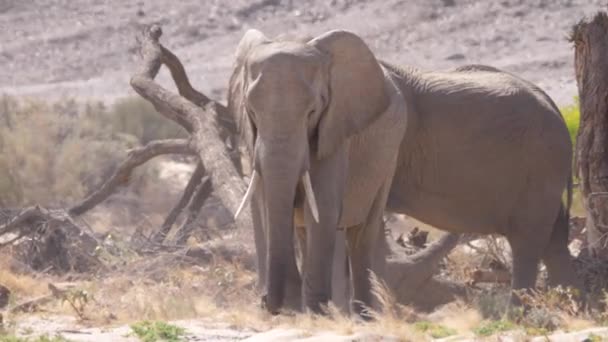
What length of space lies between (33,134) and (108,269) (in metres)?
10.8

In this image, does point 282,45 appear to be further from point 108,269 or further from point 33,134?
point 33,134

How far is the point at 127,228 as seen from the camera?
60.8 feet

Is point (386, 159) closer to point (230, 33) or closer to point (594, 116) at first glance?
point (594, 116)

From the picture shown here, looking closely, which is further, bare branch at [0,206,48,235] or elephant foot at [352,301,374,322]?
bare branch at [0,206,48,235]

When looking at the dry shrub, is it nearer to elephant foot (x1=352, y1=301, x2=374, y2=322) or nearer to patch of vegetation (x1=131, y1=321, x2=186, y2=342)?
elephant foot (x1=352, y1=301, x2=374, y2=322)

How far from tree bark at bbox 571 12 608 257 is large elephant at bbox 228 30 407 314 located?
225cm

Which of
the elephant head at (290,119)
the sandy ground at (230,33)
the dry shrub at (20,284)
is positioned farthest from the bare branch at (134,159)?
the sandy ground at (230,33)

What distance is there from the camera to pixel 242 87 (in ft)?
30.6

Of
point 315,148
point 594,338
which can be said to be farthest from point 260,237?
point 594,338

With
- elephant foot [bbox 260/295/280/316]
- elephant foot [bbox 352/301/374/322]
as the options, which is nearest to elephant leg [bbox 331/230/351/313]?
elephant foot [bbox 352/301/374/322]

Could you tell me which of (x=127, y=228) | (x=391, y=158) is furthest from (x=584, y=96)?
(x=127, y=228)

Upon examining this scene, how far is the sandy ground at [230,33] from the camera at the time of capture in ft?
123

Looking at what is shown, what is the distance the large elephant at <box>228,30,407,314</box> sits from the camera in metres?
8.56

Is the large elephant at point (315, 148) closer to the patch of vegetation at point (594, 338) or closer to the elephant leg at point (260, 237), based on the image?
the elephant leg at point (260, 237)
